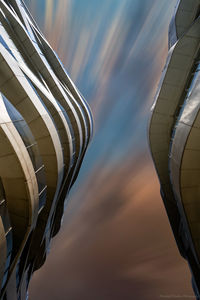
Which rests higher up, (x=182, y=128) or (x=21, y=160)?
(x=21, y=160)

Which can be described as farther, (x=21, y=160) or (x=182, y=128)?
(x=182, y=128)

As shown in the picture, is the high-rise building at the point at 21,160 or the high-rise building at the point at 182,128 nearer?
the high-rise building at the point at 21,160

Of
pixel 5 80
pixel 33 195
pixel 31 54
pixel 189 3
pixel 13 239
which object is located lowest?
pixel 13 239

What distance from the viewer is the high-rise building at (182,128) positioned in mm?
10680

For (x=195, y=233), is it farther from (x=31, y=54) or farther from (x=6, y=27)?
(x=6, y=27)

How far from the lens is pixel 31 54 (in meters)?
19.5

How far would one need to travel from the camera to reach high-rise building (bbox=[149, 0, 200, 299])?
1068 cm

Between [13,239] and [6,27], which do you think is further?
[6,27]

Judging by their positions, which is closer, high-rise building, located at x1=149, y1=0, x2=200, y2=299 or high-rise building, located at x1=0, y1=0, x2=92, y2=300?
high-rise building, located at x1=0, y1=0, x2=92, y2=300

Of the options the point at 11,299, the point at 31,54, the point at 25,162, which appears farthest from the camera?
the point at 31,54

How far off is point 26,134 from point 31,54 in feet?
43.7

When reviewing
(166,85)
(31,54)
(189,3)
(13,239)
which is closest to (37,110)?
(13,239)

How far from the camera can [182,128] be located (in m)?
10.8

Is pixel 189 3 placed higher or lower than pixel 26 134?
higher
